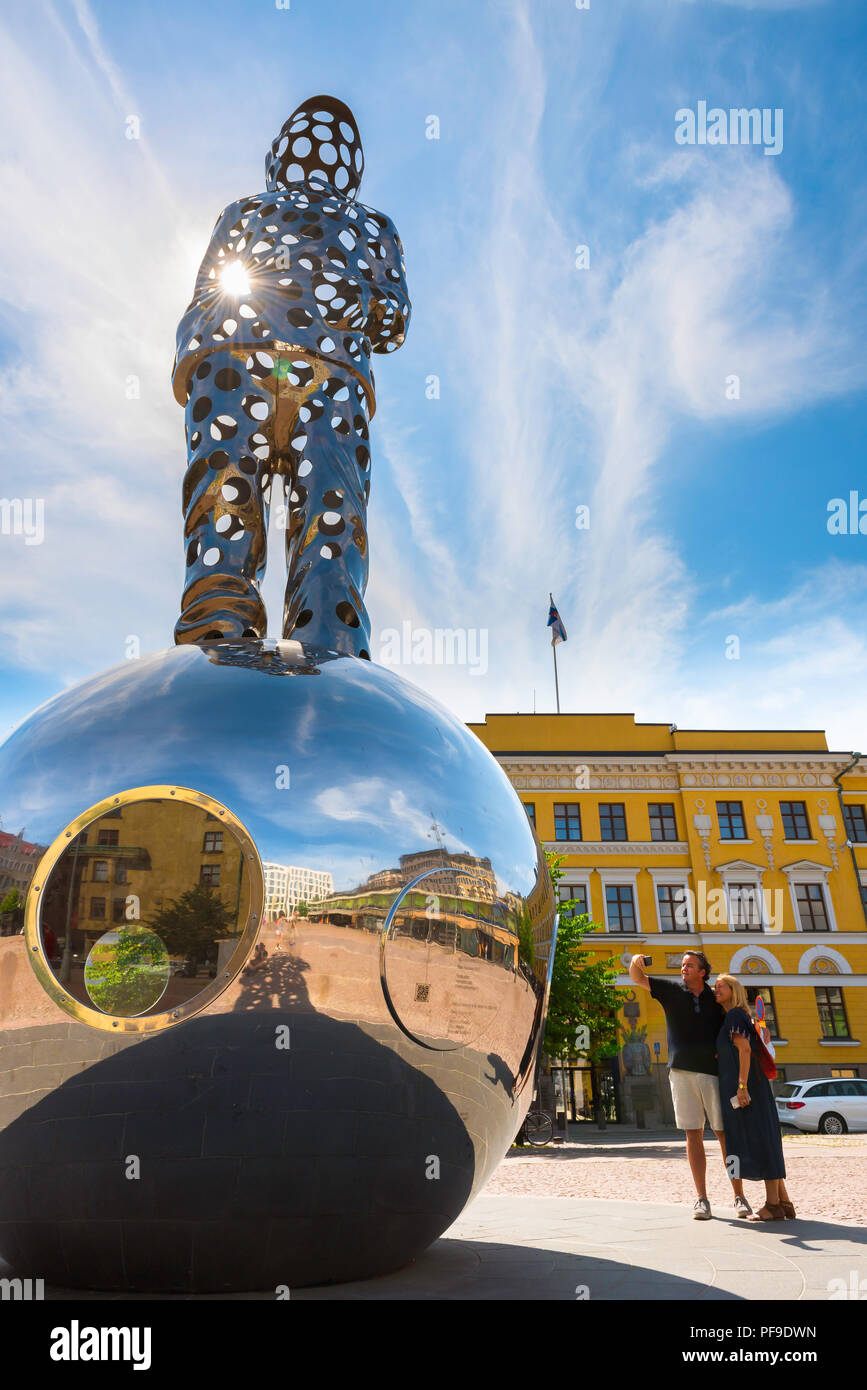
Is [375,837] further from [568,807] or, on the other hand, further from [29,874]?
[568,807]

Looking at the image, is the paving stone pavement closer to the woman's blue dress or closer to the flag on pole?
the woman's blue dress

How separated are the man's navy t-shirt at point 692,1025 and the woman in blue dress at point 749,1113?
15 cm

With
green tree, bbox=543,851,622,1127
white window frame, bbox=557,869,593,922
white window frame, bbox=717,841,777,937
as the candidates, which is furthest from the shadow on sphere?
white window frame, bbox=717,841,777,937

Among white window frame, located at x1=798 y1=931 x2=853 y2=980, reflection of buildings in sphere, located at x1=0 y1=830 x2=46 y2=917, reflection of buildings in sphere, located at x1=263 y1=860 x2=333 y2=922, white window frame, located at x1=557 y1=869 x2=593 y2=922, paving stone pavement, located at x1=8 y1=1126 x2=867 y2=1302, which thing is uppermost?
white window frame, located at x1=557 y1=869 x2=593 y2=922

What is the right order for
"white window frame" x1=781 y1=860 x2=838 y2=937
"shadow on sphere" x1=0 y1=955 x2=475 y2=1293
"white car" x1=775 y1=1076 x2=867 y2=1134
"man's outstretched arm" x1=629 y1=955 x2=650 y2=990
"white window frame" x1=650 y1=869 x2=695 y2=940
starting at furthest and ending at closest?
"white window frame" x1=781 y1=860 x2=838 y2=937
"white window frame" x1=650 y1=869 x2=695 y2=940
"white car" x1=775 y1=1076 x2=867 y2=1134
"man's outstretched arm" x1=629 y1=955 x2=650 y2=990
"shadow on sphere" x1=0 y1=955 x2=475 y2=1293

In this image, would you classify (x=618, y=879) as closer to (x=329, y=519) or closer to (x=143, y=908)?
(x=329, y=519)

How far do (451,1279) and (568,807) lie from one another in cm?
3115

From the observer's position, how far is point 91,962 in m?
2.87

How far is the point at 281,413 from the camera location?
17.4ft

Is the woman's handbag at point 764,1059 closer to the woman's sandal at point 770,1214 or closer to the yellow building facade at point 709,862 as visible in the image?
the woman's sandal at point 770,1214

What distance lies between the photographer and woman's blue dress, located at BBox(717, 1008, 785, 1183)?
5.68 meters

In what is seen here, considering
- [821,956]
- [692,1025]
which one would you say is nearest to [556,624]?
[821,956]

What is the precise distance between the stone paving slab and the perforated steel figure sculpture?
9.03 ft

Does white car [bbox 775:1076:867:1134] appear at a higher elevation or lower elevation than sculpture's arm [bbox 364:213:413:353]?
lower
